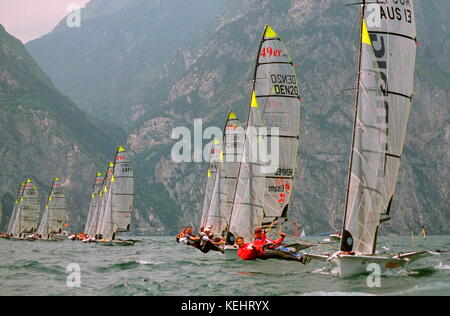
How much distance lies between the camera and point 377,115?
99.2ft

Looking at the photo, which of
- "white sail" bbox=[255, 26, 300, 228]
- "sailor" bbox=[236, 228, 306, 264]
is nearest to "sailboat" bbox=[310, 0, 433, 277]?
"sailor" bbox=[236, 228, 306, 264]

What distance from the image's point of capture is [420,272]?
31531 millimetres

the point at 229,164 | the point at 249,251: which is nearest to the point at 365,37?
the point at 249,251

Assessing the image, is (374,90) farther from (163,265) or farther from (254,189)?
(163,265)

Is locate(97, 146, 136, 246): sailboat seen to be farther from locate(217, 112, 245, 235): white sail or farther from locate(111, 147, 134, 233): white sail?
locate(217, 112, 245, 235): white sail

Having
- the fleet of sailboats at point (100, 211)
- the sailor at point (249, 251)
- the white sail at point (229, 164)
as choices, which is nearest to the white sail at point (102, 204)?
the fleet of sailboats at point (100, 211)

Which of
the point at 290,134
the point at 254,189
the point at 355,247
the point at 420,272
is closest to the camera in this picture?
the point at 355,247

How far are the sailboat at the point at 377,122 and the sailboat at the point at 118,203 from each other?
4636 centimetres

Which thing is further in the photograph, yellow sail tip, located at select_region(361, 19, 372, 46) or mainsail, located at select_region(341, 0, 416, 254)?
yellow sail tip, located at select_region(361, 19, 372, 46)

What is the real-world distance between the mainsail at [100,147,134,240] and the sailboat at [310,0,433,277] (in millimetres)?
46363

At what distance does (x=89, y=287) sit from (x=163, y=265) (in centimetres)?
1226

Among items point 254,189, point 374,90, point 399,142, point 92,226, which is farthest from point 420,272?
point 92,226

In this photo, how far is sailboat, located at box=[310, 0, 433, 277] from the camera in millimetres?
29688

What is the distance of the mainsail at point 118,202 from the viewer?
74250mm
